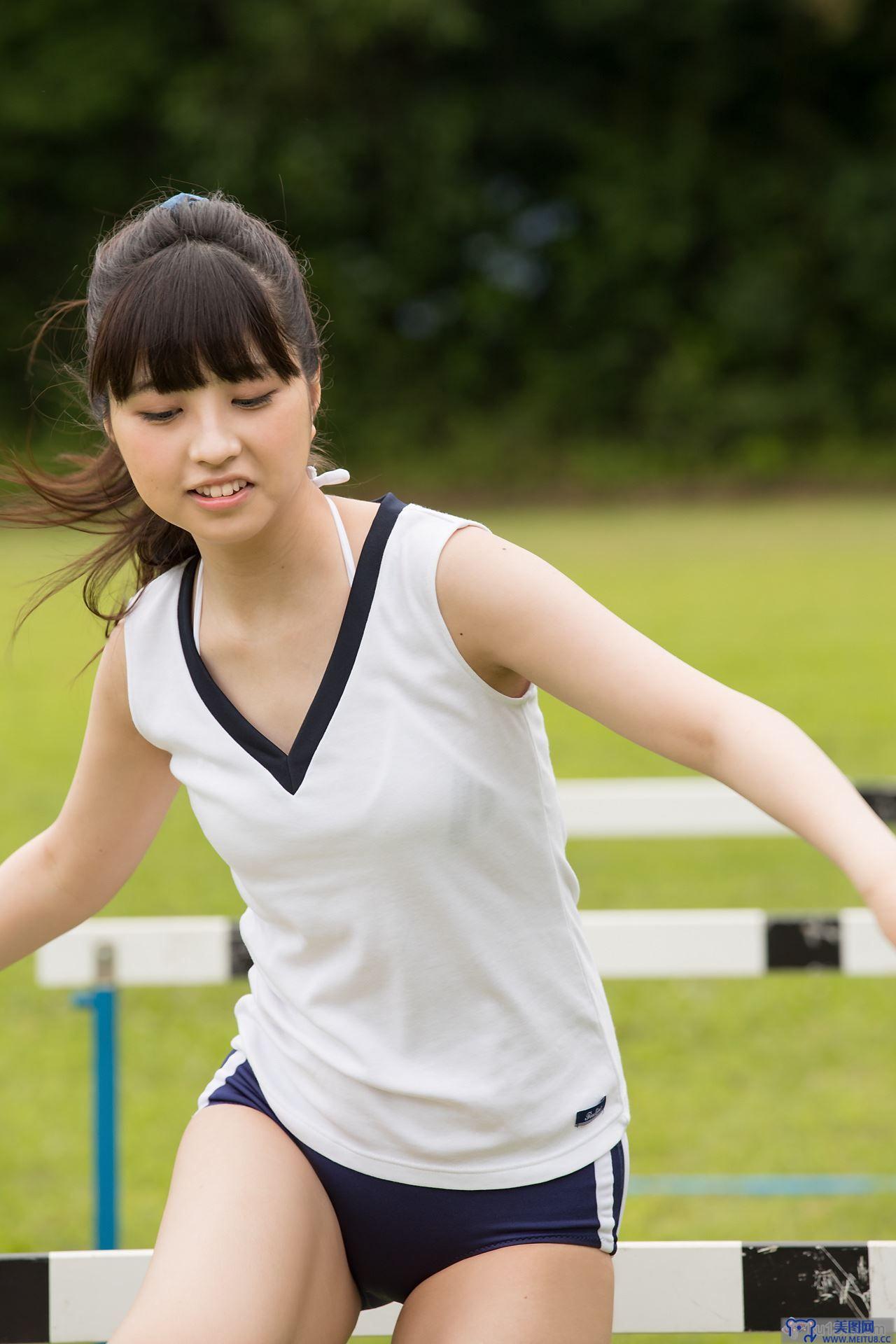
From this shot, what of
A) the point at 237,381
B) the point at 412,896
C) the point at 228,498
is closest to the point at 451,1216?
the point at 412,896

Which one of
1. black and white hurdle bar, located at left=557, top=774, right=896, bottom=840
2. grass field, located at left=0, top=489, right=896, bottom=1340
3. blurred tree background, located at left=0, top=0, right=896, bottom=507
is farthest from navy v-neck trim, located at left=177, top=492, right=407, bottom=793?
blurred tree background, located at left=0, top=0, right=896, bottom=507

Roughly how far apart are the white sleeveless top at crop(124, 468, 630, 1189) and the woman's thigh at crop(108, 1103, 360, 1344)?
2.2 inches

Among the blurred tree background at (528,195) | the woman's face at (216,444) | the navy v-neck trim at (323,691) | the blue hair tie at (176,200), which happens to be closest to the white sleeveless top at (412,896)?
the navy v-neck trim at (323,691)

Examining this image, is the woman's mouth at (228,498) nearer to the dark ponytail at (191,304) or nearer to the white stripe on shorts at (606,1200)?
the dark ponytail at (191,304)

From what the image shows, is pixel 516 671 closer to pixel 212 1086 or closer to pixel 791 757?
pixel 791 757

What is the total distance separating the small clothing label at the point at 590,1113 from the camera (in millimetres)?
1741

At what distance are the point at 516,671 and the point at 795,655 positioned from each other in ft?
34.1

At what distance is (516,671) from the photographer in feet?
5.49

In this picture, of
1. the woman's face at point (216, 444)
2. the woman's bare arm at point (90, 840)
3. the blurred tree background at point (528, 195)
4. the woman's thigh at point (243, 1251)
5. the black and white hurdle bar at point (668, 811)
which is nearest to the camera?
the woman's thigh at point (243, 1251)

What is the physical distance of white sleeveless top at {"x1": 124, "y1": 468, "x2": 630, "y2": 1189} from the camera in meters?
1.67

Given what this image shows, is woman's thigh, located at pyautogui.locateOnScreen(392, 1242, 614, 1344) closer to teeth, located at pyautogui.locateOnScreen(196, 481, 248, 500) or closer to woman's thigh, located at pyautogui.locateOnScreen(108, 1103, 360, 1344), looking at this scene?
woman's thigh, located at pyautogui.locateOnScreen(108, 1103, 360, 1344)

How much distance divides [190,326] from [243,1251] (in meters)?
0.88

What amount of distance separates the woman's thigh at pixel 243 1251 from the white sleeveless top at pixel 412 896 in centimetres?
6

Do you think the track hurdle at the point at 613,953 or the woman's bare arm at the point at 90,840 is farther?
the track hurdle at the point at 613,953
